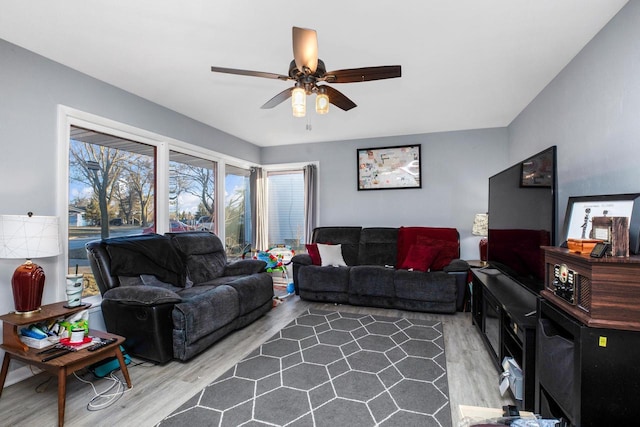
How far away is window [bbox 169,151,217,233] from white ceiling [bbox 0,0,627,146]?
858 mm

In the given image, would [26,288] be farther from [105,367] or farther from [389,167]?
[389,167]

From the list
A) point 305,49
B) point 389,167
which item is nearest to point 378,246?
point 389,167

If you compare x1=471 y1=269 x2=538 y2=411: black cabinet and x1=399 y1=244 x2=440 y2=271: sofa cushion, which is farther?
x1=399 y1=244 x2=440 y2=271: sofa cushion

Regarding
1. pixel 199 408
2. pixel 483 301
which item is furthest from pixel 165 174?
pixel 483 301

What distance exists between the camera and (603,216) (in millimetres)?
1608

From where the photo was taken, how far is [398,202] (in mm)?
4781

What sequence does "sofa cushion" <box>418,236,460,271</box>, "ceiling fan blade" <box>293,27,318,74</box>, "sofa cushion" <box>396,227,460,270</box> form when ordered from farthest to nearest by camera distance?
1. "sofa cushion" <box>396,227,460,270</box>
2. "sofa cushion" <box>418,236,460,271</box>
3. "ceiling fan blade" <box>293,27,318,74</box>

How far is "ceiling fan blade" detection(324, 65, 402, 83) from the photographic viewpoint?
1.82 m

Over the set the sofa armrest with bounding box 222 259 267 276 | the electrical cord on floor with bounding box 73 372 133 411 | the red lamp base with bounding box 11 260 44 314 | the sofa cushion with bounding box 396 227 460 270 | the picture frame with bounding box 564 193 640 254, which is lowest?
the electrical cord on floor with bounding box 73 372 133 411

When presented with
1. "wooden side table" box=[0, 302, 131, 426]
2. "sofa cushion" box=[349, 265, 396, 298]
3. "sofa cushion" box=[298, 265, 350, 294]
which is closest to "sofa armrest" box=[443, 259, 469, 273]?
"sofa cushion" box=[349, 265, 396, 298]

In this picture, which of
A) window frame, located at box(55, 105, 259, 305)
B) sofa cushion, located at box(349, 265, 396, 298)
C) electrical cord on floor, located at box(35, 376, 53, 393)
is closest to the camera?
electrical cord on floor, located at box(35, 376, 53, 393)

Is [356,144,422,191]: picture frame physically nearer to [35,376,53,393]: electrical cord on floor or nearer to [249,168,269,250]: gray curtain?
[249,168,269,250]: gray curtain

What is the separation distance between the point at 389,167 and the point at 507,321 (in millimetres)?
3085

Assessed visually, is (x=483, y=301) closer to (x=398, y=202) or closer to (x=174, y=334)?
(x=398, y=202)
